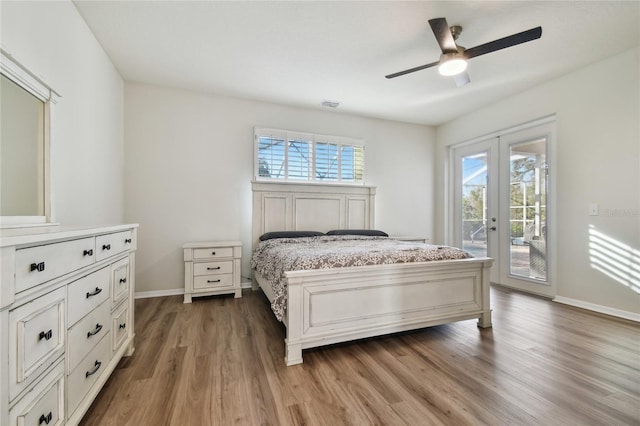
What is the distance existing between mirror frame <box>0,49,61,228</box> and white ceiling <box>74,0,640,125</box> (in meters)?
1.02

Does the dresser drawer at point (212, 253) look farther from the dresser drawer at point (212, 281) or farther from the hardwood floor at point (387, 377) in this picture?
the hardwood floor at point (387, 377)

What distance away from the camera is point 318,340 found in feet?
6.33

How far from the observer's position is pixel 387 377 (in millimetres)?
1701

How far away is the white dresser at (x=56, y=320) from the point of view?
827 mm

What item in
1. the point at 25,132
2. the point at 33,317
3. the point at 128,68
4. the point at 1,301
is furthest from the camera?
the point at 128,68

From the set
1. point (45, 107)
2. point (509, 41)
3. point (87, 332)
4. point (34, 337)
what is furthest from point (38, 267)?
point (509, 41)

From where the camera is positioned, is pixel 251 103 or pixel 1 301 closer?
pixel 1 301

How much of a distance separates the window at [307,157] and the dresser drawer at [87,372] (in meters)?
2.72

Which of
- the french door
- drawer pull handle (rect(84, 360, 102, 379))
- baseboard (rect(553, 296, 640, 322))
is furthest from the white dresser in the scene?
the french door

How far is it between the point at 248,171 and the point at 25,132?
94.7 inches

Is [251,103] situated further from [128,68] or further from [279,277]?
[279,277]

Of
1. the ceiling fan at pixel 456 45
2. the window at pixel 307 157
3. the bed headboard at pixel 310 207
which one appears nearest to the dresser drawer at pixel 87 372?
the bed headboard at pixel 310 207

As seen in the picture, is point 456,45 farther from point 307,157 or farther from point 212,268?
point 212,268

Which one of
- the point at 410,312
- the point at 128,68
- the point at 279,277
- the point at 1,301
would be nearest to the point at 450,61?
the point at 410,312
